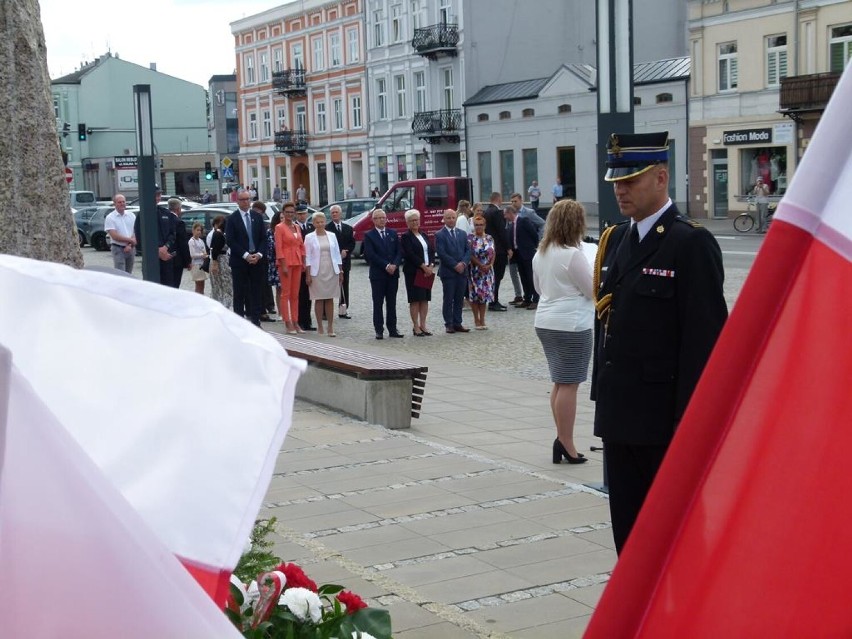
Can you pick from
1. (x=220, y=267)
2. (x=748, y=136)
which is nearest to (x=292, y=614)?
(x=220, y=267)

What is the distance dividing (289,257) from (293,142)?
5677 centimetres

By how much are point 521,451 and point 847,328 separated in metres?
7.69

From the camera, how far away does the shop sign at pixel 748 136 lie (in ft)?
140

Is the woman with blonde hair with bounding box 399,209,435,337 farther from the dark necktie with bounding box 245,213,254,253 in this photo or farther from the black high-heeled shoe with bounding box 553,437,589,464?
the black high-heeled shoe with bounding box 553,437,589,464

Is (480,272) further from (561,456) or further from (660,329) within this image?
(660,329)

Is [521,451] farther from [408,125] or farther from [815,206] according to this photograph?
[408,125]

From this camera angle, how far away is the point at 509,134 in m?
55.7

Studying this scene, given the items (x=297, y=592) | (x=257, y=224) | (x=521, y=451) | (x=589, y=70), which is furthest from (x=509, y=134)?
(x=297, y=592)

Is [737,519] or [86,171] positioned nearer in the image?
[737,519]

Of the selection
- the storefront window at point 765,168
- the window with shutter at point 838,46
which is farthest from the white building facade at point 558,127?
the window with shutter at point 838,46

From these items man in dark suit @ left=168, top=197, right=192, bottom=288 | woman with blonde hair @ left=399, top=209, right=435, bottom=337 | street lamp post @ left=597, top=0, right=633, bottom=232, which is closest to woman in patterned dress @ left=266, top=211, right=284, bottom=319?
man in dark suit @ left=168, top=197, right=192, bottom=288

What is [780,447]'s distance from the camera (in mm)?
1575

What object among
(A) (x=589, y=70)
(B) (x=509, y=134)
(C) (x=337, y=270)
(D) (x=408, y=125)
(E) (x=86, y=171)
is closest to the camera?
(C) (x=337, y=270)

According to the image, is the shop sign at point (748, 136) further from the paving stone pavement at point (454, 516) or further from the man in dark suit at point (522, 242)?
the paving stone pavement at point (454, 516)
